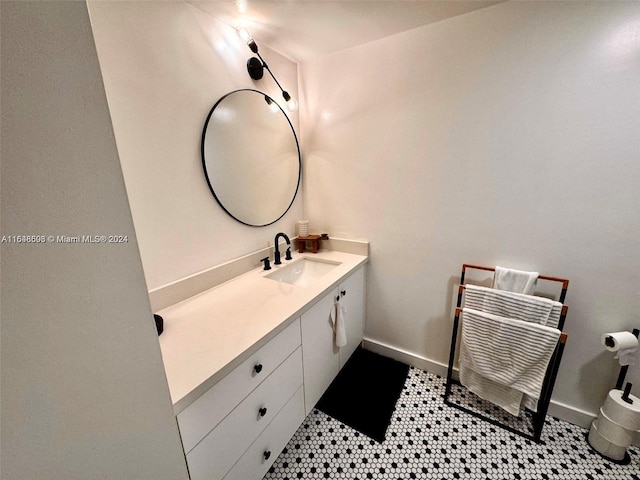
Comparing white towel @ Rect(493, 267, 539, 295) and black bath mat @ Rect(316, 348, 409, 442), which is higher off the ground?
white towel @ Rect(493, 267, 539, 295)

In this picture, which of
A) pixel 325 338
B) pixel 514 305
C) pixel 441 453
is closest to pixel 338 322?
pixel 325 338

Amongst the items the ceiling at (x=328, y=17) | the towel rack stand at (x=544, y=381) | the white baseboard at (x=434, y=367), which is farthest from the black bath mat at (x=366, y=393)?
the ceiling at (x=328, y=17)

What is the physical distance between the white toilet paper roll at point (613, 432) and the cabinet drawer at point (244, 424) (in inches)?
60.1

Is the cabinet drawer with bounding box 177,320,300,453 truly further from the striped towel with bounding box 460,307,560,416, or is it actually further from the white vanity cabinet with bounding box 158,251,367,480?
the striped towel with bounding box 460,307,560,416

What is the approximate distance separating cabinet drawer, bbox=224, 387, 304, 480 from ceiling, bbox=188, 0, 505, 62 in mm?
1858

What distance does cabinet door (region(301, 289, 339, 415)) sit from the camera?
49.2 inches

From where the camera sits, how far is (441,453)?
1.27 meters

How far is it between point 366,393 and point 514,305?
1026mm

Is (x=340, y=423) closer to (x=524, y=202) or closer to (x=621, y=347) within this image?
(x=621, y=347)

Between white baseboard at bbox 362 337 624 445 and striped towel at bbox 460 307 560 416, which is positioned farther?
white baseboard at bbox 362 337 624 445

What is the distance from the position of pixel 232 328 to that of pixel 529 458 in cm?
159

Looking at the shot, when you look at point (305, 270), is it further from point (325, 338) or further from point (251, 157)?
point (251, 157)

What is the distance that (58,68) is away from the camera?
37 centimetres

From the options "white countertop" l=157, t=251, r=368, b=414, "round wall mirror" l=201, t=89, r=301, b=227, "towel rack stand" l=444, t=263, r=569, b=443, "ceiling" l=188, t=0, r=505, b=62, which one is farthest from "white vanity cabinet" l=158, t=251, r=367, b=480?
"ceiling" l=188, t=0, r=505, b=62
